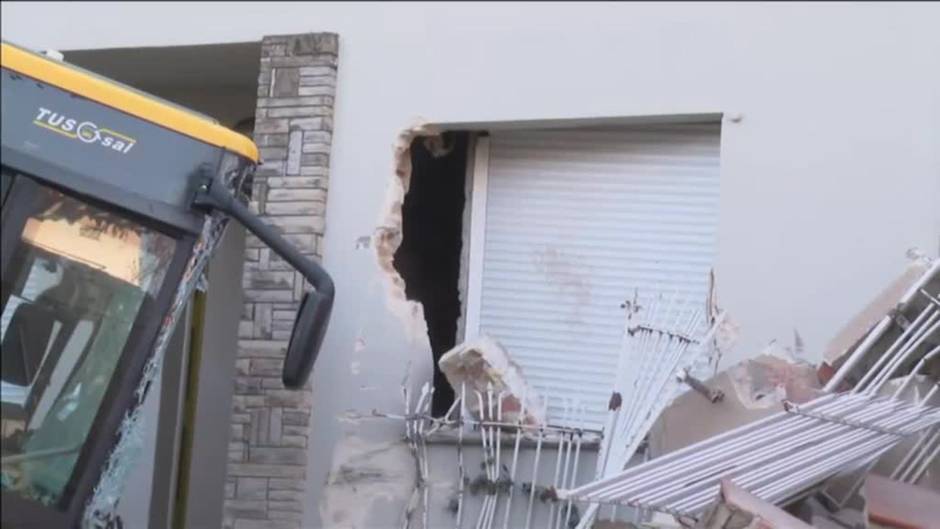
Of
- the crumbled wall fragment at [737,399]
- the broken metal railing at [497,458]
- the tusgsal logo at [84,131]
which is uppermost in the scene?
the tusgsal logo at [84,131]

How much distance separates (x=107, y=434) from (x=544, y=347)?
8.18 feet

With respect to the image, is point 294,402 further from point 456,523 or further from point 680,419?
point 680,419

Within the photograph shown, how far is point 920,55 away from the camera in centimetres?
596

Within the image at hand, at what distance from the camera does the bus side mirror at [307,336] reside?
4480mm

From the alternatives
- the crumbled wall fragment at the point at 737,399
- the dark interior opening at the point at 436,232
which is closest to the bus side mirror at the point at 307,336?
the crumbled wall fragment at the point at 737,399

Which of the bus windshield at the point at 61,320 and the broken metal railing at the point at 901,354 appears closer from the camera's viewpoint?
the bus windshield at the point at 61,320

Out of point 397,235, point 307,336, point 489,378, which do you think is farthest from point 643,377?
point 307,336

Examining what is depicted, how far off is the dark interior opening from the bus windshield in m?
2.46

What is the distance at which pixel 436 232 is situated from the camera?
7.12 meters

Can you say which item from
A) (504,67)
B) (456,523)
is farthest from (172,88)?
(456,523)

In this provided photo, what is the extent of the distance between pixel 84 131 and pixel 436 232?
112 inches

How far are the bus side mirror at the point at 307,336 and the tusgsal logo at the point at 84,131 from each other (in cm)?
Result: 70

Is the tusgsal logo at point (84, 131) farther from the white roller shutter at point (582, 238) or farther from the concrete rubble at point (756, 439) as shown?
the white roller shutter at point (582, 238)

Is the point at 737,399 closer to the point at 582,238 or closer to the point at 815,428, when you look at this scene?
the point at 815,428
